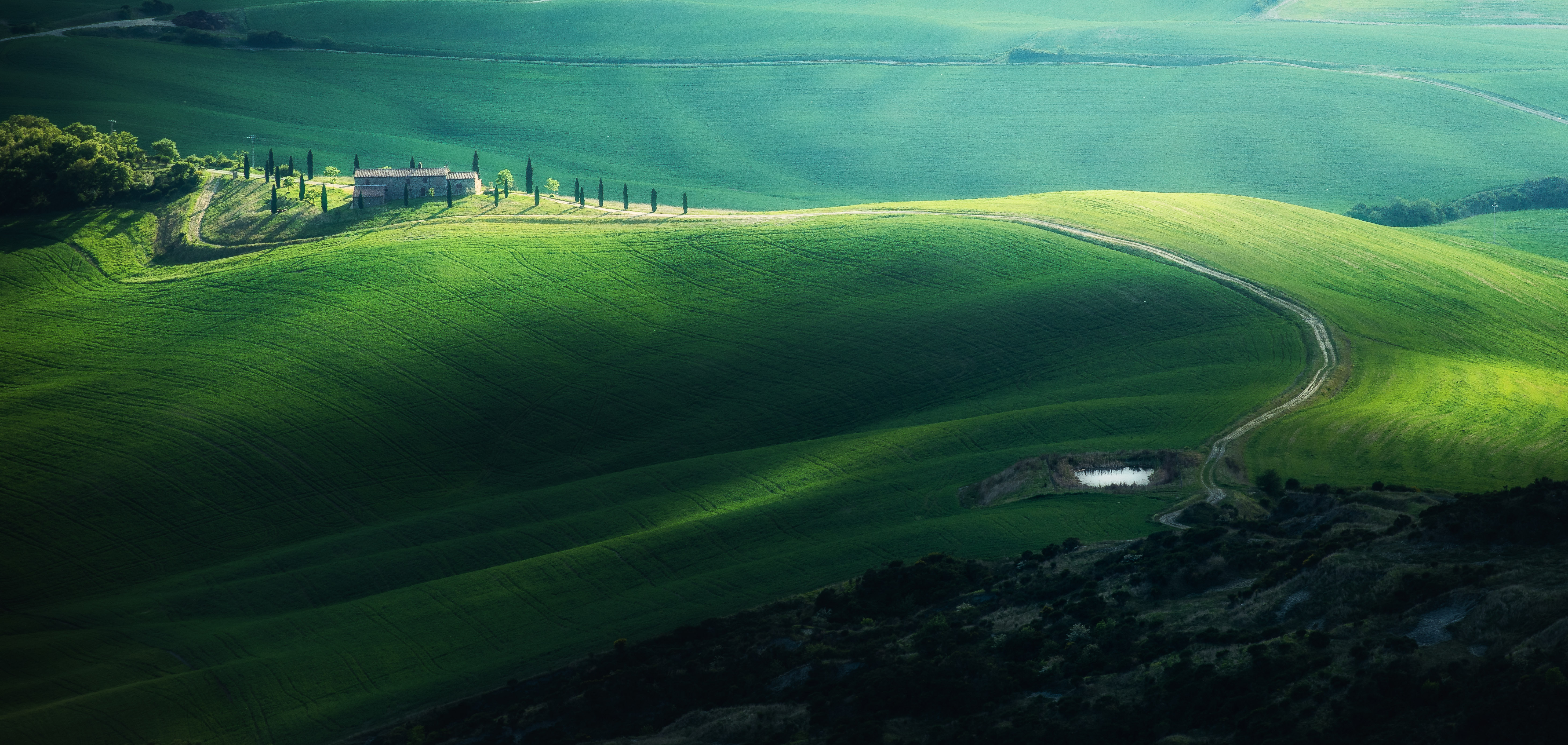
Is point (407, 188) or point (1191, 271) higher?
point (407, 188)

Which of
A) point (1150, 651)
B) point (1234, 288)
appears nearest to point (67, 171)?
point (1234, 288)

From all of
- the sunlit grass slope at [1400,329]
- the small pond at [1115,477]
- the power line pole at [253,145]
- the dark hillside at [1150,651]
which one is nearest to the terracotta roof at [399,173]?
the power line pole at [253,145]

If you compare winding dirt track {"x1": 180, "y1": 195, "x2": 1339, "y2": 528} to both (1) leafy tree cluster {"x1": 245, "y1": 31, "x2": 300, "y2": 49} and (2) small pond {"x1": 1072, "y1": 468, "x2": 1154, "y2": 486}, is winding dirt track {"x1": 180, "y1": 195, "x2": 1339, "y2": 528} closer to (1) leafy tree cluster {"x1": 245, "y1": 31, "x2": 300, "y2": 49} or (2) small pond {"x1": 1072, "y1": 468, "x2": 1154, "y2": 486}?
(2) small pond {"x1": 1072, "y1": 468, "x2": 1154, "y2": 486}

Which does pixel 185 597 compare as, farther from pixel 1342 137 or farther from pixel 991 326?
pixel 1342 137

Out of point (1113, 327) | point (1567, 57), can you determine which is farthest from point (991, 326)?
point (1567, 57)

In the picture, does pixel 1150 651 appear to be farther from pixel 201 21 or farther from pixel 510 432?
pixel 201 21

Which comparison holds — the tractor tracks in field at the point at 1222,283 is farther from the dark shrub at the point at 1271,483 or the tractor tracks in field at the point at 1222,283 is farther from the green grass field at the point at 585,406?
the dark shrub at the point at 1271,483
